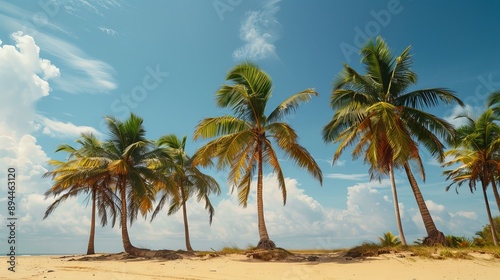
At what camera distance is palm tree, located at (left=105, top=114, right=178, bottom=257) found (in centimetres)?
2012

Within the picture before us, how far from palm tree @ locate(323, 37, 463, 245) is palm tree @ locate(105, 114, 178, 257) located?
1091cm

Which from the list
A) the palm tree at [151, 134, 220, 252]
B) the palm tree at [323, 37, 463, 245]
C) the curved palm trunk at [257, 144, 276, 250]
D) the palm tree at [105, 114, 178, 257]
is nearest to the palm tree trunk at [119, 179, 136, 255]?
the palm tree at [105, 114, 178, 257]

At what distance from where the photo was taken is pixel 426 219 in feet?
51.9

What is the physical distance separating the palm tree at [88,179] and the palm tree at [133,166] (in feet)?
2.91

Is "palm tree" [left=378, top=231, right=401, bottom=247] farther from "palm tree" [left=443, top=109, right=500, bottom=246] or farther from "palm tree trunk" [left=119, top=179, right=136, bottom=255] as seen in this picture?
"palm tree trunk" [left=119, top=179, right=136, bottom=255]

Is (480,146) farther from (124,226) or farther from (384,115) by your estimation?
(124,226)

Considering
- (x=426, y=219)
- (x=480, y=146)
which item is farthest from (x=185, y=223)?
(x=480, y=146)

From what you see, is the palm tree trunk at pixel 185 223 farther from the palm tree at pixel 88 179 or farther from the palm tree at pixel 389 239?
the palm tree at pixel 389 239

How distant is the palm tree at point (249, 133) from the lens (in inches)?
629

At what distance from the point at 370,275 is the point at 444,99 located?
457 inches

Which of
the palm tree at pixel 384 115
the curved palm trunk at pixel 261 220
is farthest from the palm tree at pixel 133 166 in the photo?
the palm tree at pixel 384 115

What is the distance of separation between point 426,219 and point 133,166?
668 inches

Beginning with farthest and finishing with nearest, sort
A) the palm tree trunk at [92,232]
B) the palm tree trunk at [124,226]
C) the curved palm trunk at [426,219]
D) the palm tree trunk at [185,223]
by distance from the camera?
the palm tree trunk at [185,223] → the palm tree trunk at [92,232] → the palm tree trunk at [124,226] → the curved palm trunk at [426,219]

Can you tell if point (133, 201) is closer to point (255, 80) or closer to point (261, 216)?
point (261, 216)
